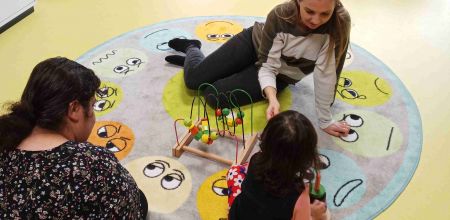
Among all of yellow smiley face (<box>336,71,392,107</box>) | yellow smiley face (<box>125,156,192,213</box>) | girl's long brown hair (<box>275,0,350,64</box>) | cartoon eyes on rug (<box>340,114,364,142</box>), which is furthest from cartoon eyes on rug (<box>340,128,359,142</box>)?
yellow smiley face (<box>125,156,192,213</box>)

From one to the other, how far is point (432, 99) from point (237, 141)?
2.96 ft

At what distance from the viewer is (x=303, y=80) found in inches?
75.2

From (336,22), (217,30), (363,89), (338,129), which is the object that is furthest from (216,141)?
(217,30)

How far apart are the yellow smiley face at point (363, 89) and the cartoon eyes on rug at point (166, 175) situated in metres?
0.80

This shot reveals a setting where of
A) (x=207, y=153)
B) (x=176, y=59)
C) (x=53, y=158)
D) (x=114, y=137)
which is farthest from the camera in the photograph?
(x=176, y=59)

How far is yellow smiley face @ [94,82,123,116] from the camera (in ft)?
5.83

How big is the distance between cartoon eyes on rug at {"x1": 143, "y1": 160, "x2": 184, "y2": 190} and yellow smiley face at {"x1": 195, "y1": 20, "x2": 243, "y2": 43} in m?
0.89

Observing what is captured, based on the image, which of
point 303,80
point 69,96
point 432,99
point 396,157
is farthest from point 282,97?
point 69,96

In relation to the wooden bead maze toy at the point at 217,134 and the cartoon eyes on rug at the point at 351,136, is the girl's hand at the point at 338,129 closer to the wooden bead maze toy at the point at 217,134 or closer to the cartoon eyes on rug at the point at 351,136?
the cartoon eyes on rug at the point at 351,136

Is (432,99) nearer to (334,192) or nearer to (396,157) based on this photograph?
(396,157)

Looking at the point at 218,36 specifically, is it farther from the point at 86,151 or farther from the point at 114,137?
the point at 86,151

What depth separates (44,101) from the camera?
0.91m

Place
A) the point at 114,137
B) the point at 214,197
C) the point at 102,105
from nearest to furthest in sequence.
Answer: the point at 214,197, the point at 114,137, the point at 102,105

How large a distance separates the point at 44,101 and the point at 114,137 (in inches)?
29.6
